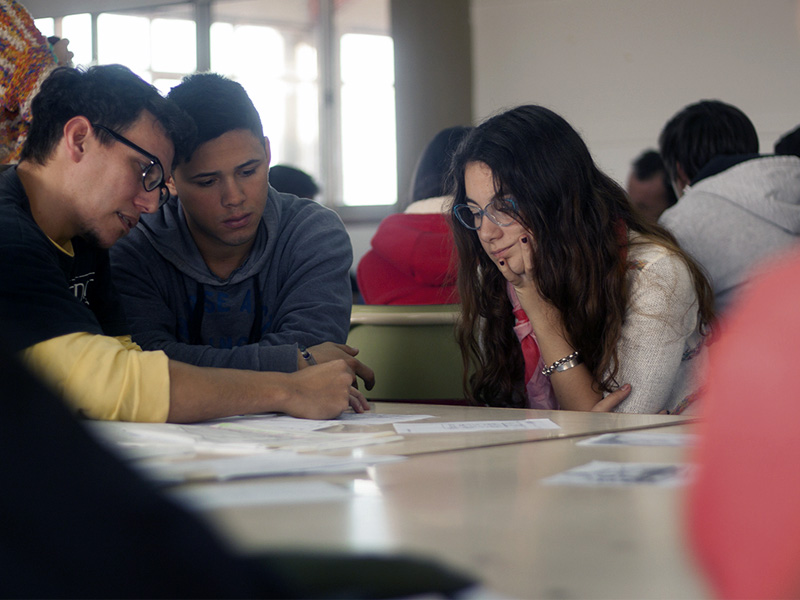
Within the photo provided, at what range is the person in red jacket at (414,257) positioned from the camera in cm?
259

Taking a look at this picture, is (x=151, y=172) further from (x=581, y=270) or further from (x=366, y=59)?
(x=366, y=59)

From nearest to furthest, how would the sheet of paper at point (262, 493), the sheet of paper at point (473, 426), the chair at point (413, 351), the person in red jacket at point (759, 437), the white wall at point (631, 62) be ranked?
the person in red jacket at point (759, 437), the sheet of paper at point (262, 493), the sheet of paper at point (473, 426), the chair at point (413, 351), the white wall at point (631, 62)

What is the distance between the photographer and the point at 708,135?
9.59 ft

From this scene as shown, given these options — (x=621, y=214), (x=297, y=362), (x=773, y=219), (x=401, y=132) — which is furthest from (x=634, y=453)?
(x=401, y=132)

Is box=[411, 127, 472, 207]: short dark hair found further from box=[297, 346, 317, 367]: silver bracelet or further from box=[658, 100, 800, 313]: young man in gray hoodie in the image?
box=[297, 346, 317, 367]: silver bracelet

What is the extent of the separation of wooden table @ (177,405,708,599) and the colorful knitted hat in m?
1.26

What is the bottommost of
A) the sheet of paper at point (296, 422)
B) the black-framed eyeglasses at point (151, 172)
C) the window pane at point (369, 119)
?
the sheet of paper at point (296, 422)

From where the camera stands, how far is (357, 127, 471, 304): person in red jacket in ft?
8.48

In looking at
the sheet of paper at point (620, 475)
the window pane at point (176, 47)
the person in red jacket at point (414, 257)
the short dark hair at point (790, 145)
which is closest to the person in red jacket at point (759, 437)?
the sheet of paper at point (620, 475)

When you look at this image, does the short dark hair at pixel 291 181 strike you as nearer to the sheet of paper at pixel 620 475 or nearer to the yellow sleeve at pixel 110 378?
the yellow sleeve at pixel 110 378

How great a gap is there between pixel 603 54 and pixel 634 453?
587 cm

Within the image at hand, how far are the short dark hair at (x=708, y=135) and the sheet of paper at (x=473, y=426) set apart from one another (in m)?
2.07

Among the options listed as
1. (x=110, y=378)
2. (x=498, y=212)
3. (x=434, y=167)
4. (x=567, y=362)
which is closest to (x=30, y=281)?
(x=110, y=378)

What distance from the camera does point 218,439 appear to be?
102cm
